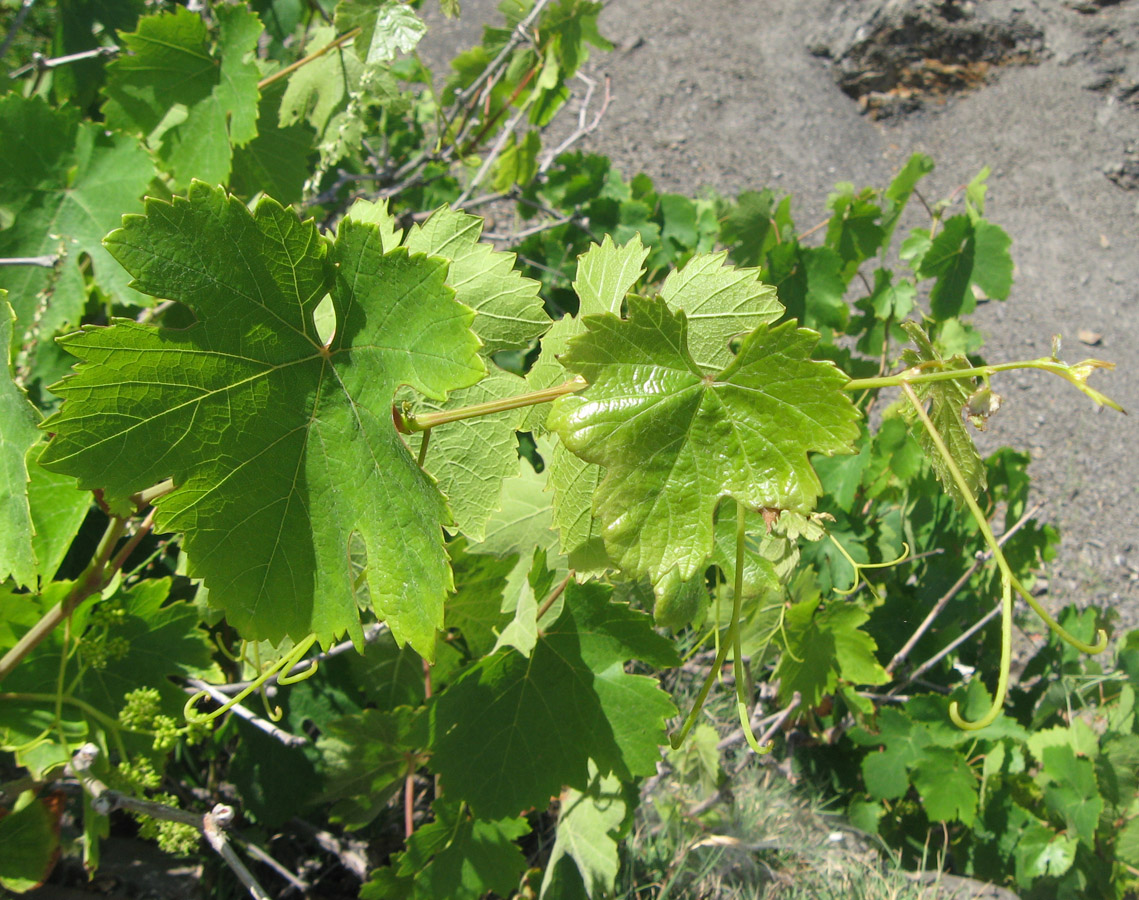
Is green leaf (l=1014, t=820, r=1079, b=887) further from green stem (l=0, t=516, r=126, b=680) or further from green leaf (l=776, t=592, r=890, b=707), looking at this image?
green stem (l=0, t=516, r=126, b=680)

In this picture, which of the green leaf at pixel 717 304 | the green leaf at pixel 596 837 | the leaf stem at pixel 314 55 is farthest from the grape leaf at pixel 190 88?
the green leaf at pixel 596 837

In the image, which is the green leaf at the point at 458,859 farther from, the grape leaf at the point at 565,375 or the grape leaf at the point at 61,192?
the grape leaf at the point at 61,192

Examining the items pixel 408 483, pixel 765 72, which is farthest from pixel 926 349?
pixel 765 72

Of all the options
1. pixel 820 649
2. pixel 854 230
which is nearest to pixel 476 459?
pixel 820 649

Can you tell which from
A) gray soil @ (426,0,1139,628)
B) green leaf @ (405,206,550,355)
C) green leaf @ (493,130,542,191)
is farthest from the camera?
gray soil @ (426,0,1139,628)

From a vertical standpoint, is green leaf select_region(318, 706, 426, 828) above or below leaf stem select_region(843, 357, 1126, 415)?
below

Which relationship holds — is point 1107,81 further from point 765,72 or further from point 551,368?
point 551,368

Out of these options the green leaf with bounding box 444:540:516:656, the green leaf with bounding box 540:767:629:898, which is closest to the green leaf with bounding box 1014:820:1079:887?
the green leaf with bounding box 540:767:629:898
